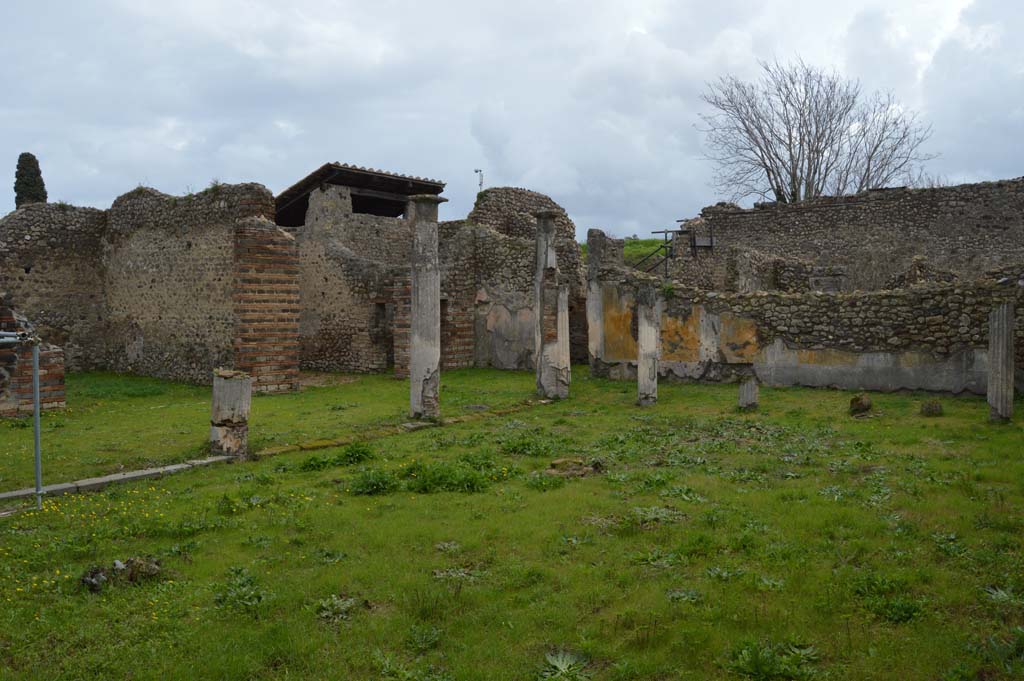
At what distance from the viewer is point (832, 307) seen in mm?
13875

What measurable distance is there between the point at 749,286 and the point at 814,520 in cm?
1481

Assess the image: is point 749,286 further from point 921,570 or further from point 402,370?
point 921,570

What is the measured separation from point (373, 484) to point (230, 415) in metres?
2.53

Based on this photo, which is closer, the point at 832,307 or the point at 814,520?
the point at 814,520

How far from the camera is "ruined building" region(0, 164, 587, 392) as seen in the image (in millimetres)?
15203

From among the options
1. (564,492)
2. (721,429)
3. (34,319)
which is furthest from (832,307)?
(34,319)

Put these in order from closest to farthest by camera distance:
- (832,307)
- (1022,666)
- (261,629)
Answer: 1. (1022,666)
2. (261,629)
3. (832,307)

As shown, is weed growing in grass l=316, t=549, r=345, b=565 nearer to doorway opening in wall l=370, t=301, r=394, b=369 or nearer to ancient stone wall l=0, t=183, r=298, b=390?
ancient stone wall l=0, t=183, r=298, b=390

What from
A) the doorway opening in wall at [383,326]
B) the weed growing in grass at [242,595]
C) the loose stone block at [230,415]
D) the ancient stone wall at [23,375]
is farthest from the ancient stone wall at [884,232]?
the weed growing in grass at [242,595]

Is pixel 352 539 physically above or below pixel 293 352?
below

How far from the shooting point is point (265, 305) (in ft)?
48.8

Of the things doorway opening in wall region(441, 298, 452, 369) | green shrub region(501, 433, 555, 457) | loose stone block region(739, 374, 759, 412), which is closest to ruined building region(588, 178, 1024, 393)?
loose stone block region(739, 374, 759, 412)

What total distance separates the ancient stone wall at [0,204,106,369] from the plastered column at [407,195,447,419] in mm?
12255

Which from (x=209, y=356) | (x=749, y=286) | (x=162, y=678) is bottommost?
(x=162, y=678)
